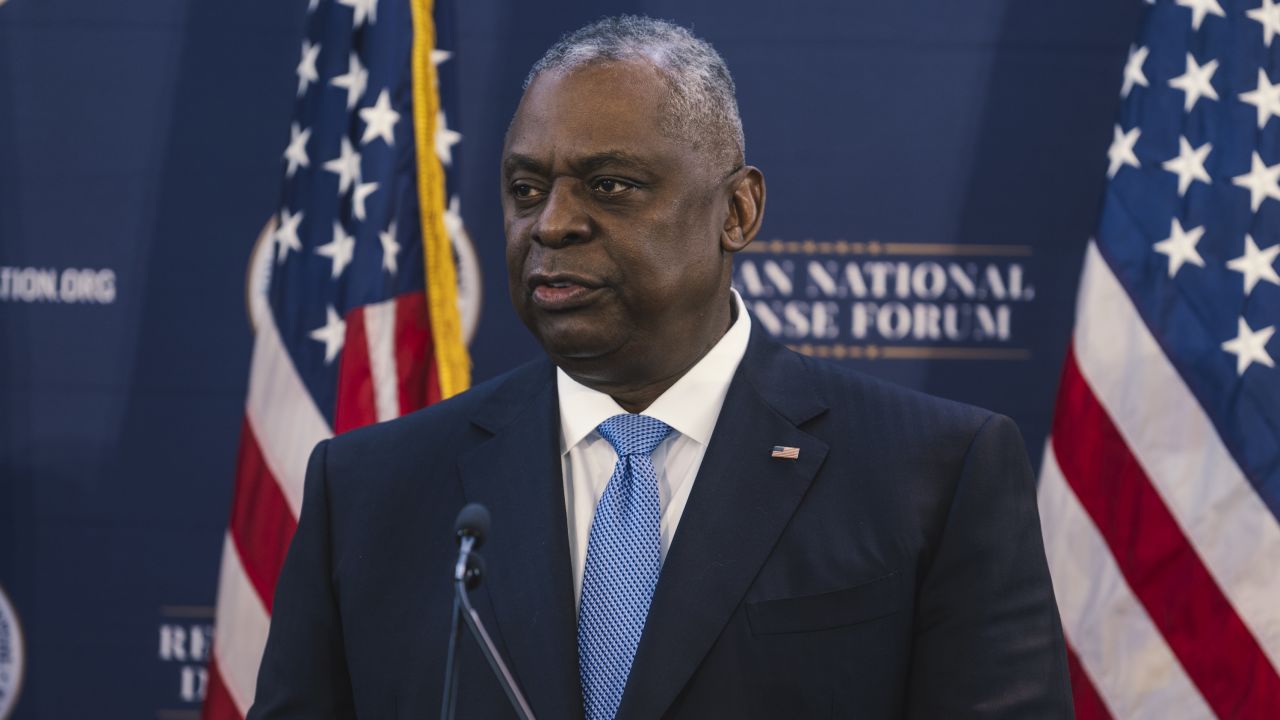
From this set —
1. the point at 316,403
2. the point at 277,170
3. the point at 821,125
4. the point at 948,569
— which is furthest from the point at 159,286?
the point at 948,569

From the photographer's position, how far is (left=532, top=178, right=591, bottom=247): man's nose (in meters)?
1.15

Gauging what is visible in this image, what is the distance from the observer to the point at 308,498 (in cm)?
130

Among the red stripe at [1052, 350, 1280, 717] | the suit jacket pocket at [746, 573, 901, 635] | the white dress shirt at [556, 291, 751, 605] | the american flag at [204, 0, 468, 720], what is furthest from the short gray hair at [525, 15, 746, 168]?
the red stripe at [1052, 350, 1280, 717]

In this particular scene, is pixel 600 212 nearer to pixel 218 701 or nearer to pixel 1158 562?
pixel 1158 562

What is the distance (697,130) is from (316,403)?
1.39 meters

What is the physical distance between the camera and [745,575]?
3.73 ft

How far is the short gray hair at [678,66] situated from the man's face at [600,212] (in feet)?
0.05

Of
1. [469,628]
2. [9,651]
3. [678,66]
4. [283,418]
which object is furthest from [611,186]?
[9,651]

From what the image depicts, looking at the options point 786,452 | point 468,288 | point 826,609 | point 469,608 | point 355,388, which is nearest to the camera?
point 469,608

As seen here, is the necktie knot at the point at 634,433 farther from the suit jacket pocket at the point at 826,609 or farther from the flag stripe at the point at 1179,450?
the flag stripe at the point at 1179,450

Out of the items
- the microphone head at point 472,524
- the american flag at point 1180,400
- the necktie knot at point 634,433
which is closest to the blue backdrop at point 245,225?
the american flag at point 1180,400

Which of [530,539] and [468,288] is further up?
[468,288]

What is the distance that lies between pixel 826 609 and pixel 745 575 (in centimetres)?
8

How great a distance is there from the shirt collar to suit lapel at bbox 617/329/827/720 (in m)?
0.02
